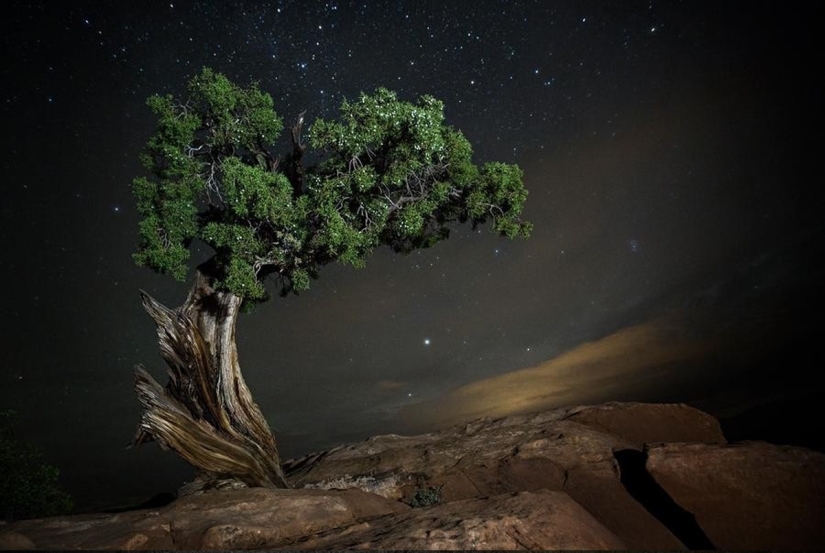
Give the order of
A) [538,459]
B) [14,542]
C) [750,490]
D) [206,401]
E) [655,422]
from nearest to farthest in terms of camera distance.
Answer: [14,542], [750,490], [538,459], [206,401], [655,422]

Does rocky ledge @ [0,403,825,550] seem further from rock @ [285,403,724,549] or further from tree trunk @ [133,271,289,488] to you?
tree trunk @ [133,271,289,488]

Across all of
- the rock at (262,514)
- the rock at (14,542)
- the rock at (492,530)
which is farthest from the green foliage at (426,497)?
the rock at (14,542)

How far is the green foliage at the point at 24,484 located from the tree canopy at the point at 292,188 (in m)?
12.6

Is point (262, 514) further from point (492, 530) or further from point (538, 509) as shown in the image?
point (538, 509)

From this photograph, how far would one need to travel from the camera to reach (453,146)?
1463 cm

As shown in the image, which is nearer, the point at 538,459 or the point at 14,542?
the point at 14,542

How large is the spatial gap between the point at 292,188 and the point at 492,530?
467 inches

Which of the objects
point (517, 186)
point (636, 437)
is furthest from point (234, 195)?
point (636, 437)

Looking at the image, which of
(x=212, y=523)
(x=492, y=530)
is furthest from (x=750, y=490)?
(x=212, y=523)

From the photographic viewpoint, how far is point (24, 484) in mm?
18062

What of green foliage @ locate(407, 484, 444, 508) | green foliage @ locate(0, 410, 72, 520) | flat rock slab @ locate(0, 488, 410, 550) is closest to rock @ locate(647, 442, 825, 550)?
green foliage @ locate(407, 484, 444, 508)

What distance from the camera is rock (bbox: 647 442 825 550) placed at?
859 centimetres

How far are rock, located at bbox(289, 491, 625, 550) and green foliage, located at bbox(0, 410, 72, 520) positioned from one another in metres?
18.3

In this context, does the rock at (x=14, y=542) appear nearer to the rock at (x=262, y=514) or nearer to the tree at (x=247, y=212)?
the rock at (x=262, y=514)
